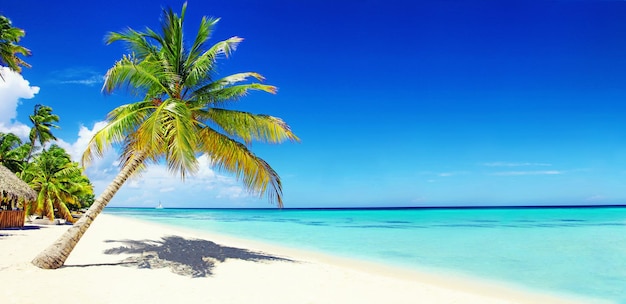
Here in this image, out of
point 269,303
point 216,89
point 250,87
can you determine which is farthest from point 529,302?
point 216,89

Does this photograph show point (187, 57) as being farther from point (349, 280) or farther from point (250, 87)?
point (349, 280)

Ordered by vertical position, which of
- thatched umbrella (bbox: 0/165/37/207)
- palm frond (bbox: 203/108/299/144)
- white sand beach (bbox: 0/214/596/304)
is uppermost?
palm frond (bbox: 203/108/299/144)

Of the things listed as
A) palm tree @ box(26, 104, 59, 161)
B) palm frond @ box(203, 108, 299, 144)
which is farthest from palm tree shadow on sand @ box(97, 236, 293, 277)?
palm tree @ box(26, 104, 59, 161)

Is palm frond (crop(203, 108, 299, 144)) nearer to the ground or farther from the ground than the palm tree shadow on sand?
farther from the ground

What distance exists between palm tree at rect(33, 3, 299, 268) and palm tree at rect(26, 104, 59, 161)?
1843cm

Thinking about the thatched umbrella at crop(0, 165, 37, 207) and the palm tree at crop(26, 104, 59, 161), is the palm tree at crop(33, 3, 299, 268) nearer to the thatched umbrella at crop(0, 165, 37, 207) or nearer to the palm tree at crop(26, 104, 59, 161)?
the thatched umbrella at crop(0, 165, 37, 207)

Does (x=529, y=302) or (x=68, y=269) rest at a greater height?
(x=68, y=269)

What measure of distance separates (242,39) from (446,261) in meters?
7.62

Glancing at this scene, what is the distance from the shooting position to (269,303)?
4.79m

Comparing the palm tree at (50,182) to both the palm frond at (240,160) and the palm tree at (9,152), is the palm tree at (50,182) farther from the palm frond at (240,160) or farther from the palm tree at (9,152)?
the palm frond at (240,160)

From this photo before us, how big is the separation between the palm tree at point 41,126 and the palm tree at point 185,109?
18434mm

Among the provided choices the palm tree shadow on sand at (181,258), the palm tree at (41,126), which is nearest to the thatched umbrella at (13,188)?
the palm tree shadow on sand at (181,258)

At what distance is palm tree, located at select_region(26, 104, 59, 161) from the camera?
2242 centimetres

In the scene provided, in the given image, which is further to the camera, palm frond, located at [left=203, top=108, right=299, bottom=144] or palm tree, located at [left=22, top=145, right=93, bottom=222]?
palm tree, located at [left=22, top=145, right=93, bottom=222]
